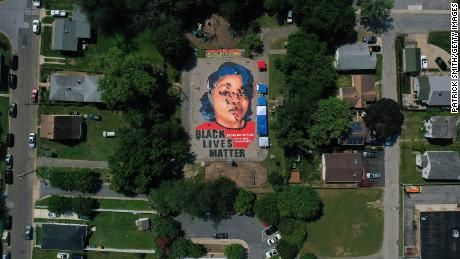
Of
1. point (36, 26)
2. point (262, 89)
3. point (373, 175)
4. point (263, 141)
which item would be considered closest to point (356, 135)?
point (373, 175)

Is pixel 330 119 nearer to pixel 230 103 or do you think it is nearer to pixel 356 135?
pixel 356 135

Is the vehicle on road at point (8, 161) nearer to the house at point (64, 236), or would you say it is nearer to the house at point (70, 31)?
the house at point (64, 236)

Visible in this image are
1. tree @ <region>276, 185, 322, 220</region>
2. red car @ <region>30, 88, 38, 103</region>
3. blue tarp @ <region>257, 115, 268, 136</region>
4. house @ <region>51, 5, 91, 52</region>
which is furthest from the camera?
red car @ <region>30, 88, 38, 103</region>

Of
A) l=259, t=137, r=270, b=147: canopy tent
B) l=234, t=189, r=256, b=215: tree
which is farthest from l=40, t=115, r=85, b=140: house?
l=259, t=137, r=270, b=147: canopy tent

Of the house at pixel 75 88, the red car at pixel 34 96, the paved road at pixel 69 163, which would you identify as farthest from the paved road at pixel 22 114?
the house at pixel 75 88

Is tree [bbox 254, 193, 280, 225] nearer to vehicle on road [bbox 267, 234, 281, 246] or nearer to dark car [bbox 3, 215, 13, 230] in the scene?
vehicle on road [bbox 267, 234, 281, 246]
